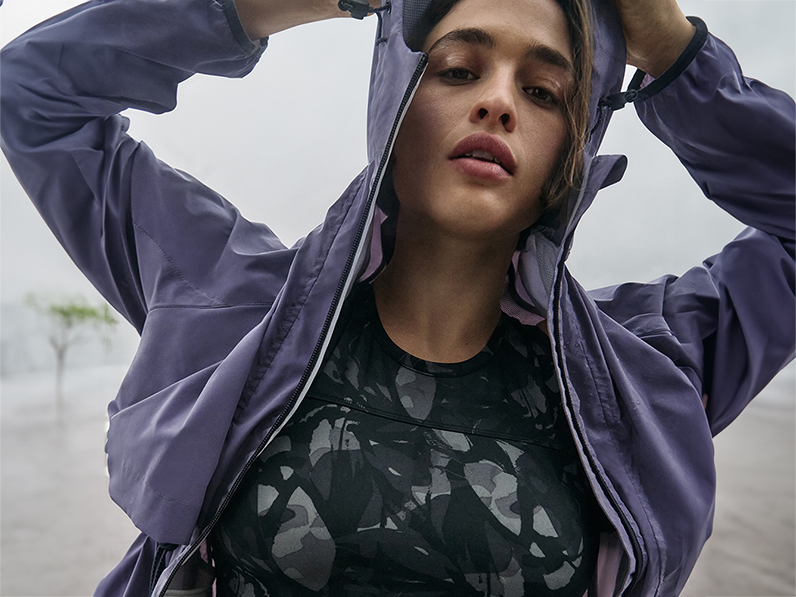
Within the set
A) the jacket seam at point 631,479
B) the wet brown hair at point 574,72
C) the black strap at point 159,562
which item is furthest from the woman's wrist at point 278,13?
the black strap at point 159,562

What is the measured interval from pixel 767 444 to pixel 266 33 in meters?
1.80

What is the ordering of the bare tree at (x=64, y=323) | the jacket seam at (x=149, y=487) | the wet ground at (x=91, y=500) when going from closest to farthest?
1. the jacket seam at (x=149, y=487)
2. the wet ground at (x=91, y=500)
3. the bare tree at (x=64, y=323)

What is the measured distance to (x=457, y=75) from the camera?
61 centimetres

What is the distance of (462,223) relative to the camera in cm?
58

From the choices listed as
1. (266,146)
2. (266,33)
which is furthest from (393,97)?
(266,146)

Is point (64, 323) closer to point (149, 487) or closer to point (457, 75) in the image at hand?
point (149, 487)

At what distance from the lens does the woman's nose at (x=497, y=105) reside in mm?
563

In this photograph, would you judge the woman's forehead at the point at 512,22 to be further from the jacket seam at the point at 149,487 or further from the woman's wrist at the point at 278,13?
the jacket seam at the point at 149,487

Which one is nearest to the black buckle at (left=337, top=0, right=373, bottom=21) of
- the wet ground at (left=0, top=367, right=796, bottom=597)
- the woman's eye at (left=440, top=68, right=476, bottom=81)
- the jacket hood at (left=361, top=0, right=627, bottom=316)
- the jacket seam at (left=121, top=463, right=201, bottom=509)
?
the jacket hood at (left=361, top=0, right=627, bottom=316)

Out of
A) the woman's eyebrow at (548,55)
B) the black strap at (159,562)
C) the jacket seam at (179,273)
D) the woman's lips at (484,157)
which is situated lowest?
the black strap at (159,562)

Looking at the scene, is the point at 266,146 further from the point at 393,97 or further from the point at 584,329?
the point at 584,329

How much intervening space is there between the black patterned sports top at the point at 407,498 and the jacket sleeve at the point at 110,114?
0.29m

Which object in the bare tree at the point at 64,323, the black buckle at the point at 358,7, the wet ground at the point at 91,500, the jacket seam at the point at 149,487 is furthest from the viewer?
the bare tree at the point at 64,323

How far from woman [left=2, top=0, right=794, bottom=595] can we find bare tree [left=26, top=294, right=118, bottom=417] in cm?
73
